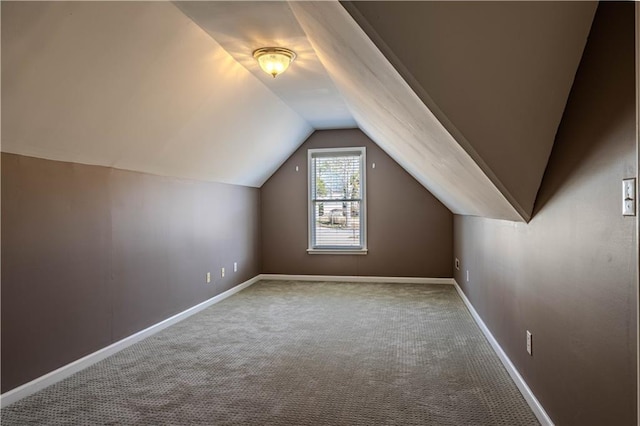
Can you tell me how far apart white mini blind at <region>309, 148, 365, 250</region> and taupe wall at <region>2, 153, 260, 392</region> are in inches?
87.3

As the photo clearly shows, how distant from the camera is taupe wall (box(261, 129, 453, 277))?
6246mm

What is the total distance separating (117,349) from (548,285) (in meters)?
3.18

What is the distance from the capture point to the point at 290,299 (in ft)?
17.3

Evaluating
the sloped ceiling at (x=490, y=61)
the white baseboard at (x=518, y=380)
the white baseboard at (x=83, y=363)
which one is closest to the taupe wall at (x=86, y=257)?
the white baseboard at (x=83, y=363)

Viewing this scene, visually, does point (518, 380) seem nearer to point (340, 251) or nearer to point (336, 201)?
point (340, 251)

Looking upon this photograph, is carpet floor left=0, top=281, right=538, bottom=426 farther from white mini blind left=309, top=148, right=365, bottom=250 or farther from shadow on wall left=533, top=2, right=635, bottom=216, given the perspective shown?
white mini blind left=309, top=148, right=365, bottom=250

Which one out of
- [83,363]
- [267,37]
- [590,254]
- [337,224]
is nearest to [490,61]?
[590,254]

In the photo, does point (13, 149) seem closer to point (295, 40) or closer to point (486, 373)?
point (295, 40)

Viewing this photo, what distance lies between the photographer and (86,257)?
309cm

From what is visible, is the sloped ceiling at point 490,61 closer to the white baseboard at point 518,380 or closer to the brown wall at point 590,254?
the brown wall at point 590,254

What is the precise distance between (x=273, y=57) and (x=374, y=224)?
11.9ft

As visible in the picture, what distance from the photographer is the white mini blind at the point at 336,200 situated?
6.54m

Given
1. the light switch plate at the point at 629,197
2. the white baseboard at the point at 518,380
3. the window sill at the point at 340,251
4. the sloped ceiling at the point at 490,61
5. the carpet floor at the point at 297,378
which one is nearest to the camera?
the light switch plate at the point at 629,197

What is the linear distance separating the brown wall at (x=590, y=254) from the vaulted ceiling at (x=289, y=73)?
14 centimetres
